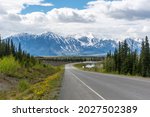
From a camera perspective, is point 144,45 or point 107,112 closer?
point 107,112

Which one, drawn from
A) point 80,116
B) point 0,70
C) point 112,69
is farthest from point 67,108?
point 112,69

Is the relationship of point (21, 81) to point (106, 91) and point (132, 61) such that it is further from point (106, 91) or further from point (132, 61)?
point (132, 61)

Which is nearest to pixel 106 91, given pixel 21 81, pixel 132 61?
pixel 21 81

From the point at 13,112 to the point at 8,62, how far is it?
5646 centimetres

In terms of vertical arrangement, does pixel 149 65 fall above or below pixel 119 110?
below

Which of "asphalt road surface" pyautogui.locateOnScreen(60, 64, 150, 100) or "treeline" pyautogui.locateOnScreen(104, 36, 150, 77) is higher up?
"asphalt road surface" pyautogui.locateOnScreen(60, 64, 150, 100)

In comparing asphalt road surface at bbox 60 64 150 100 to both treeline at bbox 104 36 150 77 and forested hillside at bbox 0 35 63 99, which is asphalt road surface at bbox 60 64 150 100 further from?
treeline at bbox 104 36 150 77

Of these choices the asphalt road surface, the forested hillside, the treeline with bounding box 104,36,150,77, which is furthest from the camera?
the treeline with bounding box 104,36,150,77

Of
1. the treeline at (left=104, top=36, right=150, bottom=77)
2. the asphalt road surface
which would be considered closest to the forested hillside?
the asphalt road surface

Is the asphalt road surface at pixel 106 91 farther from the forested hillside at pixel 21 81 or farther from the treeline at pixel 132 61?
the treeline at pixel 132 61

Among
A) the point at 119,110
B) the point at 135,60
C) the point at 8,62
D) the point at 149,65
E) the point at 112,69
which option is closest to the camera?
the point at 119,110

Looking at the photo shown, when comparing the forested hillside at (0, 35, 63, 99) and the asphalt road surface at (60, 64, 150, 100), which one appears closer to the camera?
the asphalt road surface at (60, 64, 150, 100)

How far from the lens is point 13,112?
16047 millimetres

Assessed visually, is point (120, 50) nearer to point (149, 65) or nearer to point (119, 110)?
point (149, 65)
